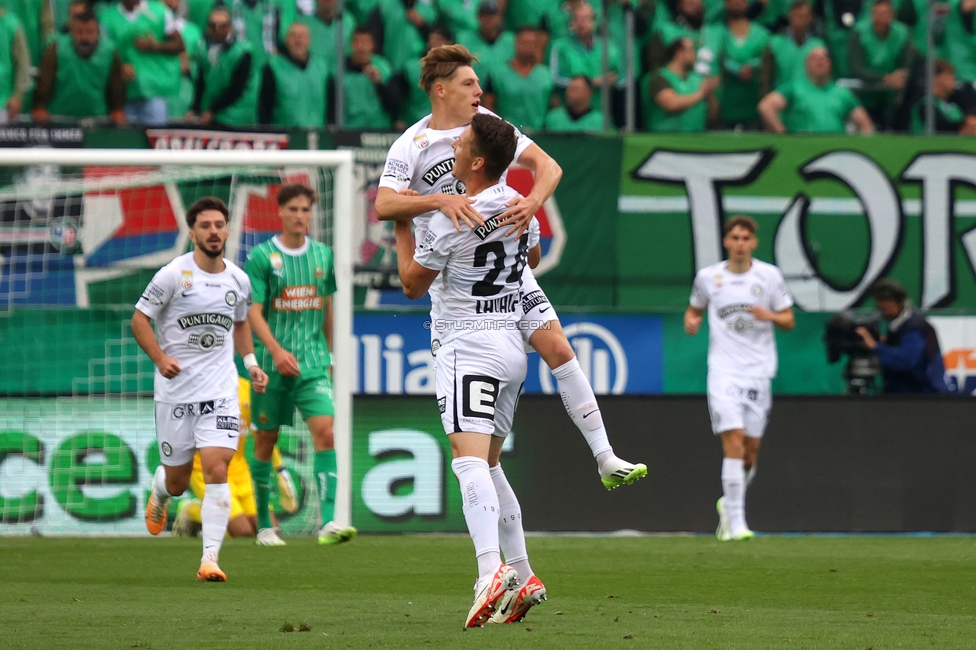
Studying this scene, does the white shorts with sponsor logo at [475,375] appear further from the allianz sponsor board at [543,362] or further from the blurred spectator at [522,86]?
the blurred spectator at [522,86]

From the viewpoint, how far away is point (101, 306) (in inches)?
518

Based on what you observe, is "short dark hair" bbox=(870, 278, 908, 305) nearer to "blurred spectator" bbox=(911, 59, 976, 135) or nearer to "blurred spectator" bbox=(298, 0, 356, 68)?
"blurred spectator" bbox=(911, 59, 976, 135)

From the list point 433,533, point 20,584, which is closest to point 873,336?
point 433,533

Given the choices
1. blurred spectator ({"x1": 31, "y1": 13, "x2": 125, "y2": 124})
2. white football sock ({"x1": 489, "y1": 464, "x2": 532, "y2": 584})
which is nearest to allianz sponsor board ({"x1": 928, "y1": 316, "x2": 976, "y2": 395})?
blurred spectator ({"x1": 31, "y1": 13, "x2": 125, "y2": 124})

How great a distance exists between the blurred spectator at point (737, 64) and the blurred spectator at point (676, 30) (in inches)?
5.8

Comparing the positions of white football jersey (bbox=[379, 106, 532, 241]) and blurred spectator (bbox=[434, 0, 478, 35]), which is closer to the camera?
white football jersey (bbox=[379, 106, 532, 241])

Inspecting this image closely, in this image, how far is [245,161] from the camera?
11.2 m

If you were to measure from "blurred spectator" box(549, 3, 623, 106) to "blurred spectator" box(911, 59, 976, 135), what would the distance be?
→ 3212 mm

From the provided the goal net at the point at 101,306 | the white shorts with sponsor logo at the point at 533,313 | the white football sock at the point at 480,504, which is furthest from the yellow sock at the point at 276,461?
the white football sock at the point at 480,504

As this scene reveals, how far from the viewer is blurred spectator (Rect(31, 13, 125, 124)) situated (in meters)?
14.3

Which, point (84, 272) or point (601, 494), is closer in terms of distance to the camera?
point (601, 494)

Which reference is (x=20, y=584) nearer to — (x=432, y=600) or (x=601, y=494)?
(x=432, y=600)

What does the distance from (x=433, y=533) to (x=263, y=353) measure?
7.62ft

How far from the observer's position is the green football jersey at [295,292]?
10.5m
